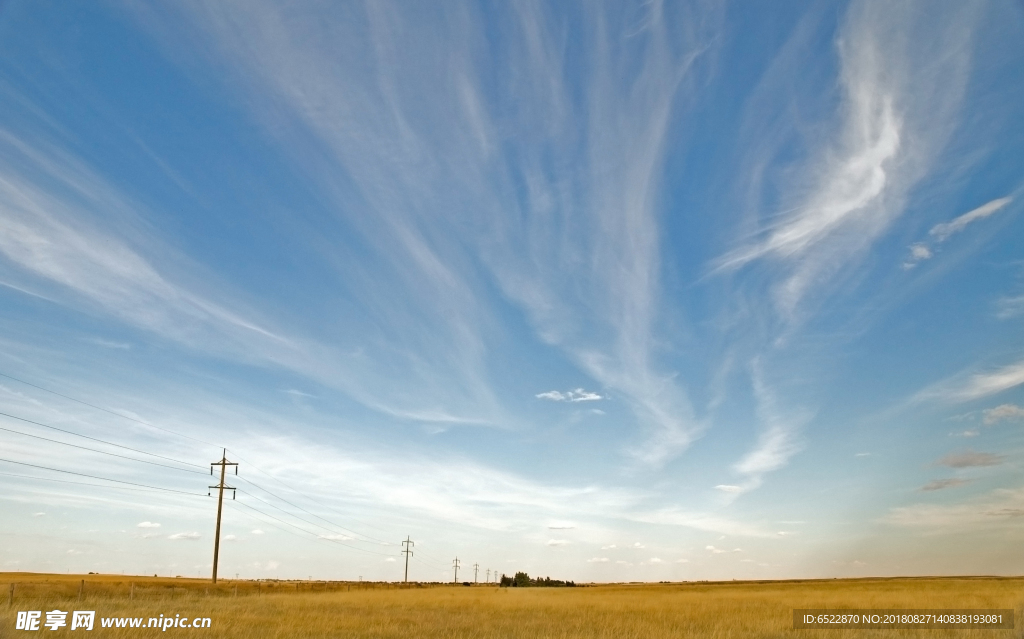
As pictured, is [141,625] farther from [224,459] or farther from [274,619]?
[224,459]

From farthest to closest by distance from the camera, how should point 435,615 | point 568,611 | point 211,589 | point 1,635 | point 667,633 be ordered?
point 211,589, point 568,611, point 435,615, point 667,633, point 1,635

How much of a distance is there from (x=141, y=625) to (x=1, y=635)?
5.12 meters

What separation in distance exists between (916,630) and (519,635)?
46.4 ft

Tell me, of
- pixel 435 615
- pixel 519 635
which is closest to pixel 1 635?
pixel 519 635

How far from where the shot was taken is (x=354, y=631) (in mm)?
23406

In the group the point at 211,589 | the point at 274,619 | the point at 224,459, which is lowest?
the point at 211,589

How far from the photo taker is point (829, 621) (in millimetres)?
27125

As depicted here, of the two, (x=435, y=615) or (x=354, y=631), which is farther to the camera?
(x=435, y=615)

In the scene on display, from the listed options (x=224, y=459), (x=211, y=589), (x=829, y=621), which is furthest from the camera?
(x=224, y=459)

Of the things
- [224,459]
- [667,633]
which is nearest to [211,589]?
[224,459]

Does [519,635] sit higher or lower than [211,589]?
higher

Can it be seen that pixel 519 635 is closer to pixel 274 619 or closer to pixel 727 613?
pixel 274 619

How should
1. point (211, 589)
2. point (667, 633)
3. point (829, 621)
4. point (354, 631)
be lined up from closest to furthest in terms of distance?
point (667, 633)
point (354, 631)
point (829, 621)
point (211, 589)

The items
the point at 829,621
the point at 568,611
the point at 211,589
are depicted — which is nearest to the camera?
the point at 829,621
